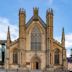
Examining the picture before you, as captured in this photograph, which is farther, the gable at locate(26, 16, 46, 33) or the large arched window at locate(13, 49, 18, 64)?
the gable at locate(26, 16, 46, 33)

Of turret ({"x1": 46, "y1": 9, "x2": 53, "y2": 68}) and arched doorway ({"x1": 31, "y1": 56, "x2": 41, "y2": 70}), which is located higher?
turret ({"x1": 46, "y1": 9, "x2": 53, "y2": 68})

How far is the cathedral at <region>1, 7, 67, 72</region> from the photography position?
3307 inches

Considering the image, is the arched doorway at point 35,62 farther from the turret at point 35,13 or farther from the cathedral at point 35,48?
the turret at point 35,13

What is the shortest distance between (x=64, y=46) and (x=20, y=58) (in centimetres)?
1131

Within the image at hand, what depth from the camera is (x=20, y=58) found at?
83.8 metres

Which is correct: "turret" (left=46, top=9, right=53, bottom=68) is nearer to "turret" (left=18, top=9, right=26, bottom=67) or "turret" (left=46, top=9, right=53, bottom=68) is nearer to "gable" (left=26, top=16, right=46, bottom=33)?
"gable" (left=26, top=16, right=46, bottom=33)

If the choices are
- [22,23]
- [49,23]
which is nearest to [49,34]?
[49,23]

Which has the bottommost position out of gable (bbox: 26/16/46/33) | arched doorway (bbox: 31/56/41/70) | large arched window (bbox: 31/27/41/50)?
arched doorway (bbox: 31/56/41/70)

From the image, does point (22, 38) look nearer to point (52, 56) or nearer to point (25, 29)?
point (25, 29)

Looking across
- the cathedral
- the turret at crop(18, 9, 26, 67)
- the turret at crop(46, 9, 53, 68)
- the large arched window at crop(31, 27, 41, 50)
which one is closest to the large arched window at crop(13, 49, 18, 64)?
the cathedral

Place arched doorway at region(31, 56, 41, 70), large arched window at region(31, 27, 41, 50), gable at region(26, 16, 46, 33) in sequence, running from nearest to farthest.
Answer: arched doorway at region(31, 56, 41, 70)
large arched window at region(31, 27, 41, 50)
gable at region(26, 16, 46, 33)

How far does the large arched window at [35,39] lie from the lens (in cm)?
8581

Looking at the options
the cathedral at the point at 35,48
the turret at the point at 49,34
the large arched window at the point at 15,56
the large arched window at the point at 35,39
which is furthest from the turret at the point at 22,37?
the turret at the point at 49,34

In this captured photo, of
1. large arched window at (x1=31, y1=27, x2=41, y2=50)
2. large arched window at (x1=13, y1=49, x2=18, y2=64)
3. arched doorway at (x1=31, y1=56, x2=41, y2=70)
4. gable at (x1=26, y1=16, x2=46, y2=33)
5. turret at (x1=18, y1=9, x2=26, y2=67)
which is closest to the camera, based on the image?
turret at (x1=18, y1=9, x2=26, y2=67)
